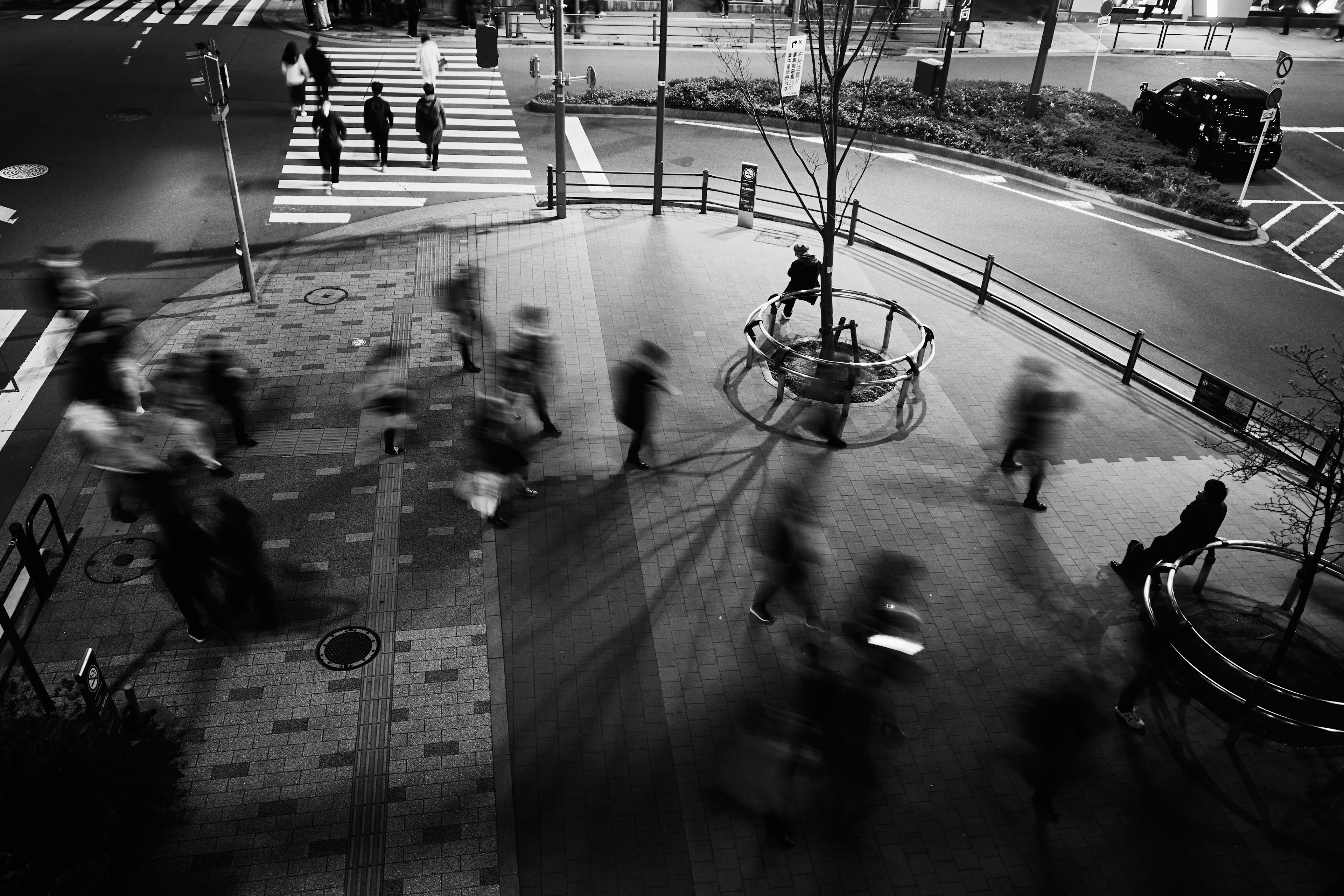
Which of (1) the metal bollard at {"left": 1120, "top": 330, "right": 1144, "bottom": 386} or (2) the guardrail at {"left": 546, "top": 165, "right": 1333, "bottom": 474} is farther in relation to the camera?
(1) the metal bollard at {"left": 1120, "top": 330, "right": 1144, "bottom": 386}

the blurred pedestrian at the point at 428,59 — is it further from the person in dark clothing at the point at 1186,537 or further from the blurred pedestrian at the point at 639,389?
the person in dark clothing at the point at 1186,537

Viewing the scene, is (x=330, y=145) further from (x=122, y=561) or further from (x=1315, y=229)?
(x=1315, y=229)

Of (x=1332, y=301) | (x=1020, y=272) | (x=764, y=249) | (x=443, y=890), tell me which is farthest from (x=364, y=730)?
(x=1332, y=301)

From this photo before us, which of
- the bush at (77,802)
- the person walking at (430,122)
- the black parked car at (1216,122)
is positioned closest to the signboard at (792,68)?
the person walking at (430,122)

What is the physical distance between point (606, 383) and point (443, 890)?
739 centimetres

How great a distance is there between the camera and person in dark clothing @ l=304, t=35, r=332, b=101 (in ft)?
77.1

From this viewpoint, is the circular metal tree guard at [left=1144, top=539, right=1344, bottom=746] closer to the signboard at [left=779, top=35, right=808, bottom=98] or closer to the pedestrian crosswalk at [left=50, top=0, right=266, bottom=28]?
the signboard at [left=779, top=35, right=808, bottom=98]

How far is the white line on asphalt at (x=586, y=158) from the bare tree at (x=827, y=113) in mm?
3396

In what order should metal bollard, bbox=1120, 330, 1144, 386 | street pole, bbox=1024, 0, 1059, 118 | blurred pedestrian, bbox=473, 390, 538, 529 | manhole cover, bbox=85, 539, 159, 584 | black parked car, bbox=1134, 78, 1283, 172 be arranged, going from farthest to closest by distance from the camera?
1. street pole, bbox=1024, 0, 1059, 118
2. black parked car, bbox=1134, 78, 1283, 172
3. metal bollard, bbox=1120, 330, 1144, 386
4. blurred pedestrian, bbox=473, 390, 538, 529
5. manhole cover, bbox=85, 539, 159, 584

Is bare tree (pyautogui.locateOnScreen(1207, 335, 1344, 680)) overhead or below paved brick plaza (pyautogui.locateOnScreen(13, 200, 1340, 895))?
overhead

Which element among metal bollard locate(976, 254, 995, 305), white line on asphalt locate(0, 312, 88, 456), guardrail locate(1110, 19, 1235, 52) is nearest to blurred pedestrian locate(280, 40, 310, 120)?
white line on asphalt locate(0, 312, 88, 456)

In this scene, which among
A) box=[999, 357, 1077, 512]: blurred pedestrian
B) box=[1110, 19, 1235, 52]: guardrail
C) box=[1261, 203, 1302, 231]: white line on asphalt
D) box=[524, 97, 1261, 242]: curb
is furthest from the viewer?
box=[1110, 19, 1235, 52]: guardrail

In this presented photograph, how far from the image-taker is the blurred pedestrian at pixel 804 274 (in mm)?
13945

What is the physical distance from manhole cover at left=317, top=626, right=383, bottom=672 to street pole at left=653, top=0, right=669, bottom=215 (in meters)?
10.8
